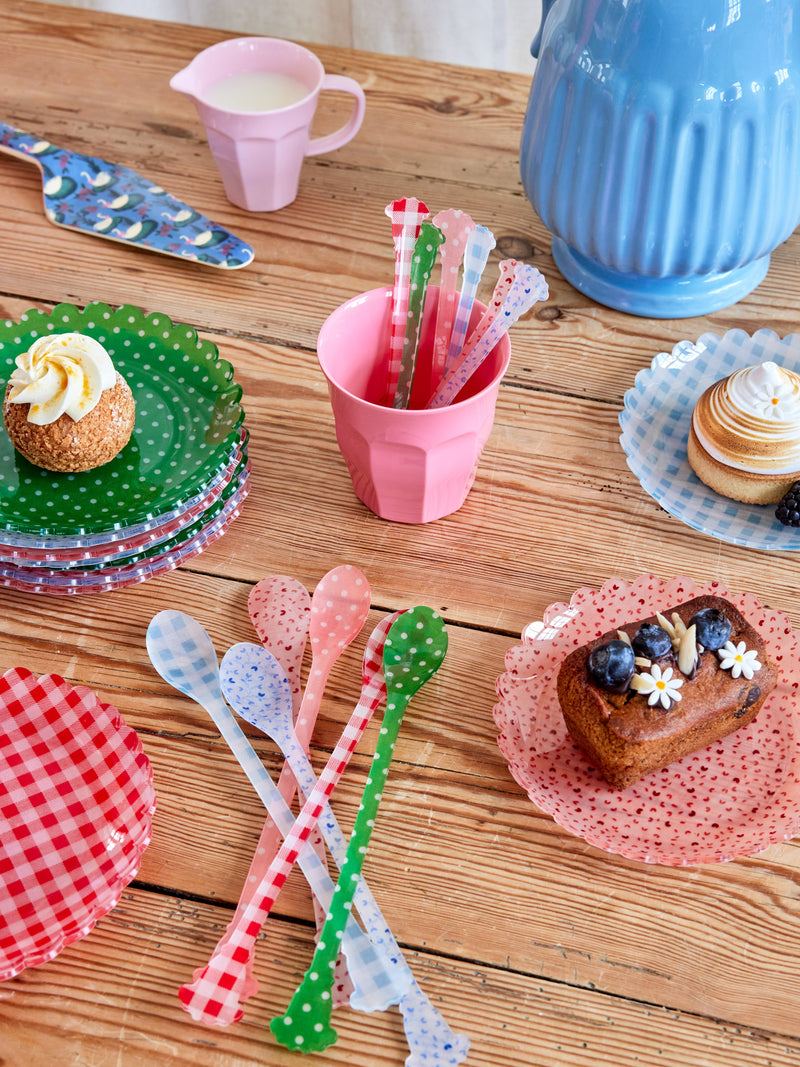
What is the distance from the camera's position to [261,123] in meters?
0.92

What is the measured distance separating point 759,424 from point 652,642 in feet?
0.79

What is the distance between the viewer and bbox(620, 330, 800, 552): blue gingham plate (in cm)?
76

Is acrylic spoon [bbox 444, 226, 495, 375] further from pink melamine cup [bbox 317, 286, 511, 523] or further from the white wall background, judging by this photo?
the white wall background

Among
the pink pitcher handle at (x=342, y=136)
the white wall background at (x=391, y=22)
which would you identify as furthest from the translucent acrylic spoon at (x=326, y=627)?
the white wall background at (x=391, y=22)

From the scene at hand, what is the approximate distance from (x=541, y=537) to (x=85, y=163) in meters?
0.64

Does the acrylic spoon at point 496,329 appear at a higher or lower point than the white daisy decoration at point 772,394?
higher

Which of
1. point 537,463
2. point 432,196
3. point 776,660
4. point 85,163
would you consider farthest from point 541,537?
point 85,163

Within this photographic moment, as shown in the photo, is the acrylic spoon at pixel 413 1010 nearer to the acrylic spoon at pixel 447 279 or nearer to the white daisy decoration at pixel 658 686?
the white daisy decoration at pixel 658 686

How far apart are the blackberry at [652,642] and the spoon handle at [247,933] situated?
0.62 ft

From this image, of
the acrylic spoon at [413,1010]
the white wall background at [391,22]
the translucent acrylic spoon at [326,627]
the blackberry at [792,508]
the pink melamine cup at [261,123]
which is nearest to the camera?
the acrylic spoon at [413,1010]

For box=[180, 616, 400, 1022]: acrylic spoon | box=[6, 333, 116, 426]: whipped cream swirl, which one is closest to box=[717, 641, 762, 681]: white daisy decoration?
box=[180, 616, 400, 1022]: acrylic spoon

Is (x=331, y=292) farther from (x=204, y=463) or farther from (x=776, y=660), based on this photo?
(x=776, y=660)

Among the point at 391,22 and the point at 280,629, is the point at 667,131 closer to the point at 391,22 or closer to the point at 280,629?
the point at 280,629

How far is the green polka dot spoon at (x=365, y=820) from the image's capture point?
51 centimetres
